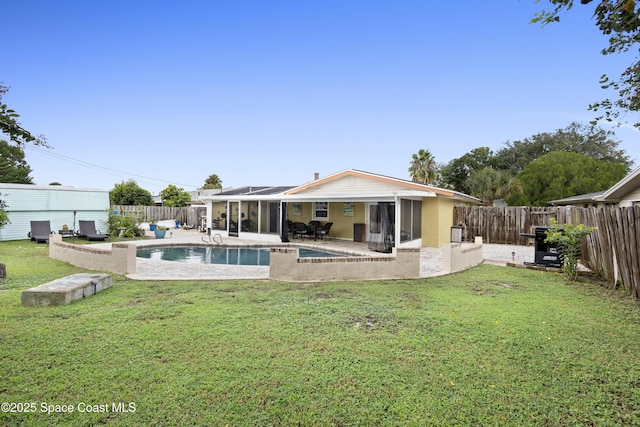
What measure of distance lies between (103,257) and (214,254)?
19.2 feet

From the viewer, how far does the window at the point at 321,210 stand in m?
19.9

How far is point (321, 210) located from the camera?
2008 cm

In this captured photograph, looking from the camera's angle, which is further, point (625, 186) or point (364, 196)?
point (364, 196)

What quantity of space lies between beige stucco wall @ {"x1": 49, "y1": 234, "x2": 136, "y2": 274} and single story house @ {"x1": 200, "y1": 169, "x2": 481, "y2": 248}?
941 cm

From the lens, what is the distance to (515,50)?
557 inches

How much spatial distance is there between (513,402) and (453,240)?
16091 millimetres

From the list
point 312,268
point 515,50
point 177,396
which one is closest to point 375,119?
point 515,50

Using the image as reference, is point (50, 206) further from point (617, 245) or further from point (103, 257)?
point (617, 245)

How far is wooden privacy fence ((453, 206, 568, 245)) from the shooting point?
1728cm

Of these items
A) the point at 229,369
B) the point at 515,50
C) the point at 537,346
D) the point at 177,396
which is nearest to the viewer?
the point at 177,396

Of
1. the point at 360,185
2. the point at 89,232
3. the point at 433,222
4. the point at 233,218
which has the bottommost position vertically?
the point at 89,232

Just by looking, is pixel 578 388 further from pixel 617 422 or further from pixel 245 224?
pixel 245 224

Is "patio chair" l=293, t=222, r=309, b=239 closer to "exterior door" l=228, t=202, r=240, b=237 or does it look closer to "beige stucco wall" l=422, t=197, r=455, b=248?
"exterior door" l=228, t=202, r=240, b=237

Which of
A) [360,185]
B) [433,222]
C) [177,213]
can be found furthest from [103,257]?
[177,213]
